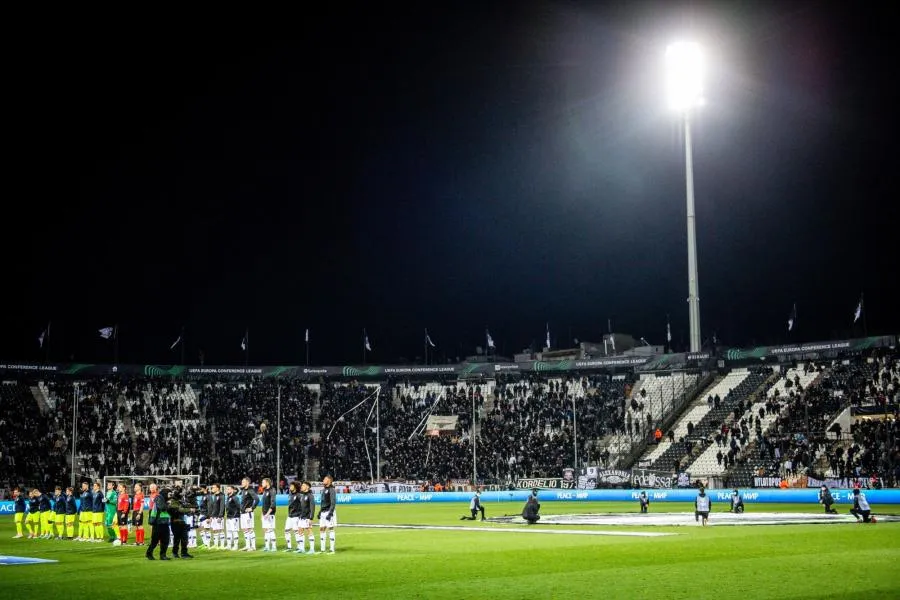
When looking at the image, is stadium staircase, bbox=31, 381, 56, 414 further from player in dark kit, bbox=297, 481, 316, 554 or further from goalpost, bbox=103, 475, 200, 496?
player in dark kit, bbox=297, 481, 316, 554

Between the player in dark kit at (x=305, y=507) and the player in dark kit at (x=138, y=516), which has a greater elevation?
the player in dark kit at (x=305, y=507)

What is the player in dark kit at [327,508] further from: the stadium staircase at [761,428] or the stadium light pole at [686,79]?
the stadium light pole at [686,79]

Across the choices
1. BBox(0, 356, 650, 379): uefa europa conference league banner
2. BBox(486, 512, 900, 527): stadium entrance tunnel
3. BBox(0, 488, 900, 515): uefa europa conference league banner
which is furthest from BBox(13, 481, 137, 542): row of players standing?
BBox(0, 356, 650, 379): uefa europa conference league banner

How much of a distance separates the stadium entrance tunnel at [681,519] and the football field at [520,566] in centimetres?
190

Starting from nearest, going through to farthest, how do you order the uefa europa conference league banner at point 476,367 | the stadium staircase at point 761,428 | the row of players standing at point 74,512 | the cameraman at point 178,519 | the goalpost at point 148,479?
the cameraman at point 178,519
the row of players standing at point 74,512
the goalpost at point 148,479
the stadium staircase at point 761,428
the uefa europa conference league banner at point 476,367

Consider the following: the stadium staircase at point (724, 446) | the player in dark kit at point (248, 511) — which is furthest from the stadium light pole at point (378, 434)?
the player in dark kit at point (248, 511)

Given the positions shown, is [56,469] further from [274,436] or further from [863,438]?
[863,438]

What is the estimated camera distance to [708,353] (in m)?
81.9

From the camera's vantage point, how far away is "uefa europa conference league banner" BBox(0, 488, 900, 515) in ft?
180

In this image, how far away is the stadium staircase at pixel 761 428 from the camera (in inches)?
2512

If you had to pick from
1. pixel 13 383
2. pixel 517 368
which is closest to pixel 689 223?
pixel 517 368

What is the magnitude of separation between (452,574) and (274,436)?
6290 centimetres

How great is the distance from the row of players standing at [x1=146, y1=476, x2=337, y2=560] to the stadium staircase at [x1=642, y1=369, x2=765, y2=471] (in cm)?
4626

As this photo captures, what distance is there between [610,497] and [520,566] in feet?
148
